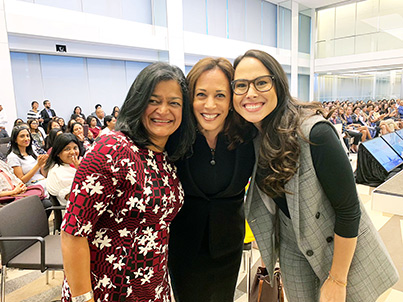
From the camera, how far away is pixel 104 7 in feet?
34.8

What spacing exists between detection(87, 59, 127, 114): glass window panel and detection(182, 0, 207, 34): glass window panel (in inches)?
144

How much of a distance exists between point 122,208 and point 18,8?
961 centimetres

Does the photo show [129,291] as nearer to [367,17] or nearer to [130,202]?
[130,202]

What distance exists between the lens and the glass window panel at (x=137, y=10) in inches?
441

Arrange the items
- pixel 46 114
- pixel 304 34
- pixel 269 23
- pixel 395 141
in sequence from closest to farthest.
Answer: pixel 395 141, pixel 46 114, pixel 269 23, pixel 304 34

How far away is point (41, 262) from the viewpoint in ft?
6.99

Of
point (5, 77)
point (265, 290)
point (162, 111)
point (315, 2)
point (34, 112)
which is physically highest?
point (315, 2)

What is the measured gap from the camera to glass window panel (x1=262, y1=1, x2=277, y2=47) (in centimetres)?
1675

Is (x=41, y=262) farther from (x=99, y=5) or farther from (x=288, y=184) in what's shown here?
(x=99, y=5)

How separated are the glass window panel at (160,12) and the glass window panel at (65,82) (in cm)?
320

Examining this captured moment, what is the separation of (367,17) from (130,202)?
20.4 metres

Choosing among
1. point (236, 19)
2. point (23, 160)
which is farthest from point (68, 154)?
point (236, 19)

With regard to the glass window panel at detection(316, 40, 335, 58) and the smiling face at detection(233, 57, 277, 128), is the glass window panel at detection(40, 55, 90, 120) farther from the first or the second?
the glass window panel at detection(316, 40, 335, 58)

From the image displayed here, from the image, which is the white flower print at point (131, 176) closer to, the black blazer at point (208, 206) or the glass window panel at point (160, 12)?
the black blazer at point (208, 206)
